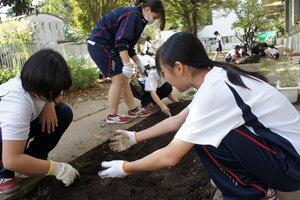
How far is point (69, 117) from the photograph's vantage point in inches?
83.1

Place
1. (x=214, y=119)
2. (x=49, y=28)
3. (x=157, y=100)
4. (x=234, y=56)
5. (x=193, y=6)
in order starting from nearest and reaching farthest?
(x=214, y=119) < (x=157, y=100) < (x=234, y=56) < (x=193, y=6) < (x=49, y=28)

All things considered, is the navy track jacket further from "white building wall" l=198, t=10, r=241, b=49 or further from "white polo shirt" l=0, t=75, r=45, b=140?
"white building wall" l=198, t=10, r=241, b=49

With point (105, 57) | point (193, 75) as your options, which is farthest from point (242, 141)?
point (105, 57)

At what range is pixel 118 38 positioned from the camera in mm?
3023

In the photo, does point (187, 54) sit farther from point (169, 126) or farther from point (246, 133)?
point (169, 126)

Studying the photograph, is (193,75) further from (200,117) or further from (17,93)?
(17,93)

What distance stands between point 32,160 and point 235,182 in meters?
1.12

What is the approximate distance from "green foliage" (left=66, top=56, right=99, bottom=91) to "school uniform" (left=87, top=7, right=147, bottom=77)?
12.2 ft

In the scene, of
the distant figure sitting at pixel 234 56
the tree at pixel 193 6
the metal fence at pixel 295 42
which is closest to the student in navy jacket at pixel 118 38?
the distant figure sitting at pixel 234 56

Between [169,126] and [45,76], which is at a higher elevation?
[45,76]

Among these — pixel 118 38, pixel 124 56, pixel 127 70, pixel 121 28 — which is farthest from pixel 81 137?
pixel 121 28

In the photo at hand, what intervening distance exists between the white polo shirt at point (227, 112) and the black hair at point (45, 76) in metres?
0.75

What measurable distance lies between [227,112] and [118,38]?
215cm

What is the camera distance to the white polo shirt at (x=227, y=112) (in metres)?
1.12
